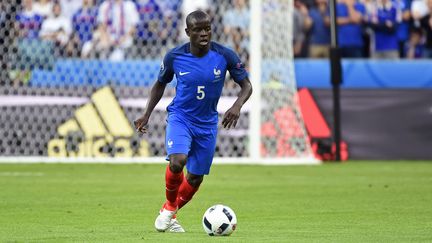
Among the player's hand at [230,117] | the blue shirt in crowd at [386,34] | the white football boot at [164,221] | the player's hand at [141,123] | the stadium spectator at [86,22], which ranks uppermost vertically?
Answer: the player's hand at [230,117]

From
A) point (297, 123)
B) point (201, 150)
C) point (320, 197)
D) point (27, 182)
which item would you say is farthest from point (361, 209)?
point (297, 123)

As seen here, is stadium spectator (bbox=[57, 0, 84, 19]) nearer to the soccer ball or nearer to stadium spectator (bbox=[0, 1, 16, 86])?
stadium spectator (bbox=[0, 1, 16, 86])

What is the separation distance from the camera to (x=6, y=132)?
21.6m

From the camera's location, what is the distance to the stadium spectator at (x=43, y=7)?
22219mm

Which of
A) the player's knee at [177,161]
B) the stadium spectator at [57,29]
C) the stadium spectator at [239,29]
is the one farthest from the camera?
the stadium spectator at [57,29]

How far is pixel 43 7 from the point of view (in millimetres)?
22375

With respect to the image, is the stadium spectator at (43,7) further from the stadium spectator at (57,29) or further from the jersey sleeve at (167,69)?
the jersey sleeve at (167,69)

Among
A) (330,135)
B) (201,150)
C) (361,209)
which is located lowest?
(330,135)

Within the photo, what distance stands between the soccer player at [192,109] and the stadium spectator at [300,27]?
13322 mm

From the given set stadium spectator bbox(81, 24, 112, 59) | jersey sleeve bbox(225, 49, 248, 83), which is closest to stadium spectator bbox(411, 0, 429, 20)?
stadium spectator bbox(81, 24, 112, 59)

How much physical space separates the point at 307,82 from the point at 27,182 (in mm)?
7081

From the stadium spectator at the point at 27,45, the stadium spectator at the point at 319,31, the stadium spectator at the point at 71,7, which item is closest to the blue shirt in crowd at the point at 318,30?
the stadium spectator at the point at 319,31

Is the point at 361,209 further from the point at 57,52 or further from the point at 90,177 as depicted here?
the point at 57,52

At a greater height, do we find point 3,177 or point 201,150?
point 201,150
